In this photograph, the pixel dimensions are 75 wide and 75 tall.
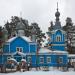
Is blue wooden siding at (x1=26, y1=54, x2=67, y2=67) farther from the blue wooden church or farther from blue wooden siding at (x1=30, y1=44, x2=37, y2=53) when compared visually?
blue wooden siding at (x1=30, y1=44, x2=37, y2=53)

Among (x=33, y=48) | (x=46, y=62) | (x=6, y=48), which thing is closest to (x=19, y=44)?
(x=6, y=48)

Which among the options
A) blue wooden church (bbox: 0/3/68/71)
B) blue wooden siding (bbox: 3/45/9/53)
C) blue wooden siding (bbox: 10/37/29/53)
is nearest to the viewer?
blue wooden church (bbox: 0/3/68/71)

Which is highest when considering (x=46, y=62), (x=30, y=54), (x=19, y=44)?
(x=19, y=44)

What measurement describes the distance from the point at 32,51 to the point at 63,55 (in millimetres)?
4579

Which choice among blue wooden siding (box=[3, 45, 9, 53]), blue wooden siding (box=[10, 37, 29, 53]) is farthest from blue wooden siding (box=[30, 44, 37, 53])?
blue wooden siding (box=[3, 45, 9, 53])

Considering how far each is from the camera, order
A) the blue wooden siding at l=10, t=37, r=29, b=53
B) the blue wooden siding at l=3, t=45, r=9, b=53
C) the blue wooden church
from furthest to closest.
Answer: the blue wooden siding at l=3, t=45, r=9, b=53 < the blue wooden siding at l=10, t=37, r=29, b=53 < the blue wooden church

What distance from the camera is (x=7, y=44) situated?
51094mm

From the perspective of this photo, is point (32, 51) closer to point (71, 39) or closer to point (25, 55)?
point (25, 55)

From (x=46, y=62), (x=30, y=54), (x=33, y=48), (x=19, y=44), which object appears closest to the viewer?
(x=30, y=54)

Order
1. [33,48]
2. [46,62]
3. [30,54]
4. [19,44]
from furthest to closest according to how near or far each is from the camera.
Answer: [46,62] → [19,44] → [33,48] → [30,54]

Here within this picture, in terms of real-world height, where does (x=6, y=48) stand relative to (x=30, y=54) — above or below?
above

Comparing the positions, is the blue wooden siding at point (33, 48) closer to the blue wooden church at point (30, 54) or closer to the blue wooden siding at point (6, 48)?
the blue wooden church at point (30, 54)

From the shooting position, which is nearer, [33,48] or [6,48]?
[33,48]

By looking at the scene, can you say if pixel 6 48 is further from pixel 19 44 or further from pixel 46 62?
pixel 46 62
